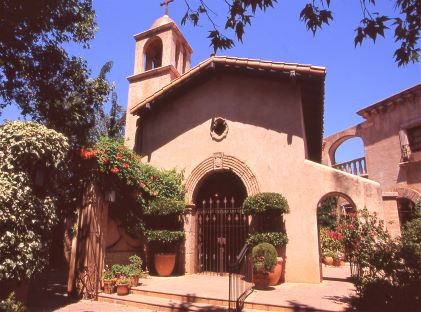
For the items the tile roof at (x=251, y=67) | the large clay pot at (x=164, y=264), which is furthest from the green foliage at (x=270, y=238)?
the tile roof at (x=251, y=67)

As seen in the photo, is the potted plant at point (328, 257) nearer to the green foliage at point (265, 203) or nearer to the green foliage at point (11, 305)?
the green foliage at point (265, 203)

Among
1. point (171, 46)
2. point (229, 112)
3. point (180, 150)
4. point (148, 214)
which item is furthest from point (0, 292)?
point (171, 46)

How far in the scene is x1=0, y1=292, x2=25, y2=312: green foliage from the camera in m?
5.29

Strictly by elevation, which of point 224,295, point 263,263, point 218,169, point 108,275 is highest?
point 218,169

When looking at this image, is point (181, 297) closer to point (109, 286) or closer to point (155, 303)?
point (155, 303)

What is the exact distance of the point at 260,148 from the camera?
1003cm

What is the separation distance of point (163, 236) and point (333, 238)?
509 centimetres

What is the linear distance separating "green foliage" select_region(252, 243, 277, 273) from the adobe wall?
1295 mm

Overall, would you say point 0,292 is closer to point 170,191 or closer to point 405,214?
point 170,191

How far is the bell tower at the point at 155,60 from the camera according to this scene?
45.7 feet

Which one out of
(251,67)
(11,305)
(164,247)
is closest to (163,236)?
(164,247)

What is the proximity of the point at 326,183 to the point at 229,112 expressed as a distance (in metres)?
4.02

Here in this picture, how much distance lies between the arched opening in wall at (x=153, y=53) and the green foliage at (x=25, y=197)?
31.7 feet

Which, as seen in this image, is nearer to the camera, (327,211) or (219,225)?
(219,225)
